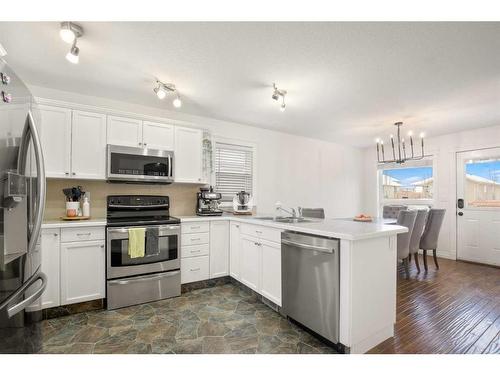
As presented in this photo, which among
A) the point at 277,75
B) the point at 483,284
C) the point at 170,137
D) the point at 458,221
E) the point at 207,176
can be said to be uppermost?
the point at 277,75

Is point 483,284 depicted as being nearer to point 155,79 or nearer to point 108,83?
point 155,79

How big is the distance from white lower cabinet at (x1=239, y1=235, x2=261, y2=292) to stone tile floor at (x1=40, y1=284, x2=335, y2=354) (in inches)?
9.1

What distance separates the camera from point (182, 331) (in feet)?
7.02

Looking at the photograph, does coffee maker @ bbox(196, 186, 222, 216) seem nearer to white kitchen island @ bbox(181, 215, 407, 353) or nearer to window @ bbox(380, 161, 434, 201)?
white kitchen island @ bbox(181, 215, 407, 353)

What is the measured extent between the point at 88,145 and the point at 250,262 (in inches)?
93.1

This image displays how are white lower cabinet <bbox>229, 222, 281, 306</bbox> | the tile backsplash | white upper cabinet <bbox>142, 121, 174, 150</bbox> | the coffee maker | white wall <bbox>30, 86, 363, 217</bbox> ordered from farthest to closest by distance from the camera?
white wall <bbox>30, 86, 363, 217</bbox> < the coffee maker < white upper cabinet <bbox>142, 121, 174, 150</bbox> < the tile backsplash < white lower cabinet <bbox>229, 222, 281, 306</bbox>

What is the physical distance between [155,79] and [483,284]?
5.03m

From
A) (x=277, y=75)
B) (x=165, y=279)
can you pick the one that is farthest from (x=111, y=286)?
(x=277, y=75)

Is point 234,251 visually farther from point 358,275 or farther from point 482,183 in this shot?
point 482,183

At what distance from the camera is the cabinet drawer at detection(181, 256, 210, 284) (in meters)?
3.01

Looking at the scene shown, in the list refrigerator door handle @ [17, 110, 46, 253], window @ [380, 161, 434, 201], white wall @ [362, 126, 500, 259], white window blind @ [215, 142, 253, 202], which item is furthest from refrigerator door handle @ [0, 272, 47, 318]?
window @ [380, 161, 434, 201]

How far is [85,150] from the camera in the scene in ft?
9.11

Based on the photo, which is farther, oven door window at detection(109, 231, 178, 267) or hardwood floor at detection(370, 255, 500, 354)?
oven door window at detection(109, 231, 178, 267)

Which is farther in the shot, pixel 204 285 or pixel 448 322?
pixel 204 285
